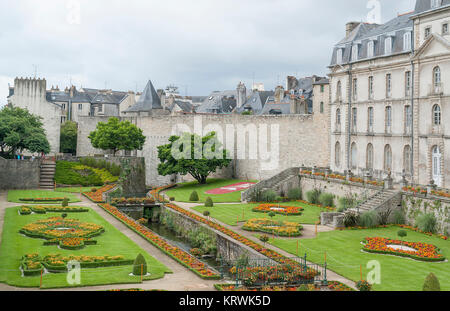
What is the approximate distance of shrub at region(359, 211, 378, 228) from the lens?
30.7m

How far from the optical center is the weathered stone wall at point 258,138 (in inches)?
2008

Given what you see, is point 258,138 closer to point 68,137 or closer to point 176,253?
point 176,253

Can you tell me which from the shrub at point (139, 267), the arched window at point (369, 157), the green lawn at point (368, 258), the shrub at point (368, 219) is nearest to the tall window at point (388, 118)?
the arched window at point (369, 157)

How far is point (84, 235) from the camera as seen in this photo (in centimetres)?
2761

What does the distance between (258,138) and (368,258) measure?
3312cm

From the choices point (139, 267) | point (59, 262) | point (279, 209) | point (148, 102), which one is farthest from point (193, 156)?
point (139, 267)

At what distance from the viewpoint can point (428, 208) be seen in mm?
29016

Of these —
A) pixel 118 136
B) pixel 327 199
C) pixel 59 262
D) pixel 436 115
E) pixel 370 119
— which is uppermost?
pixel 370 119

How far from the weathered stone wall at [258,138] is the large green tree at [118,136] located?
10.8 feet

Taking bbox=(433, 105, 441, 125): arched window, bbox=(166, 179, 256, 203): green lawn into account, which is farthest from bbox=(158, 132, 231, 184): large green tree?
bbox=(433, 105, 441, 125): arched window

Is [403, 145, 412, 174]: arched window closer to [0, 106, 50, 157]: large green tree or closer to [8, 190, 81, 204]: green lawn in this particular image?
[8, 190, 81, 204]: green lawn

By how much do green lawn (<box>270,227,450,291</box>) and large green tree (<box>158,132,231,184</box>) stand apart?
25550 millimetres
